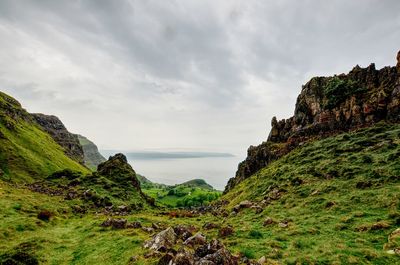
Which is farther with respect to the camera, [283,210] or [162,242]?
[283,210]

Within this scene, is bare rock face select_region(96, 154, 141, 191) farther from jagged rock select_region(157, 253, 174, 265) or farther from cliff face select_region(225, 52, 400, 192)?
jagged rock select_region(157, 253, 174, 265)

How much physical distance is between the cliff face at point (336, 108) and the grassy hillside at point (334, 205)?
270 inches

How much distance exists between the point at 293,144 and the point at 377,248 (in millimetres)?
53778

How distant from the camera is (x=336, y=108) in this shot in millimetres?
64125

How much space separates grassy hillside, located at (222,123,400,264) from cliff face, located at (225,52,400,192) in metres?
6.86

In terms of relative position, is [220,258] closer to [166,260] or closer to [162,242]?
[166,260]

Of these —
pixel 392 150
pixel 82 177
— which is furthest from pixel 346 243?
pixel 82 177

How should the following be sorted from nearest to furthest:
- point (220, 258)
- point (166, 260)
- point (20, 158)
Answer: point (220, 258), point (166, 260), point (20, 158)

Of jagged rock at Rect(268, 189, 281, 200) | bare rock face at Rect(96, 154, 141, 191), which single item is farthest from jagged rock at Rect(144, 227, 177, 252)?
bare rock face at Rect(96, 154, 141, 191)

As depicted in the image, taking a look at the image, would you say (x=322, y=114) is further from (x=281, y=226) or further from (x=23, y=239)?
(x=23, y=239)

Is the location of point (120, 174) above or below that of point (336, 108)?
below

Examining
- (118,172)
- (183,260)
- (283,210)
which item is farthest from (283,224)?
(118,172)

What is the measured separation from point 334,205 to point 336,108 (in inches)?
1725

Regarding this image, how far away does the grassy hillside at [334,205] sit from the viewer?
1788 centimetres
